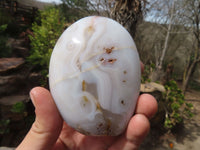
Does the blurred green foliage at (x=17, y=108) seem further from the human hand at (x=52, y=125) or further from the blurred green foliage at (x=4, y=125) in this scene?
the human hand at (x=52, y=125)

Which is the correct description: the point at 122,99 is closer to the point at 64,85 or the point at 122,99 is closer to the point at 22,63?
the point at 64,85

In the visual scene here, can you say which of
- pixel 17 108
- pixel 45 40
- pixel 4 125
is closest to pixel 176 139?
pixel 17 108

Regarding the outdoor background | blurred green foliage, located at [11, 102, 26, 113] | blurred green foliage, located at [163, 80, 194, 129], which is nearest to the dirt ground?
the outdoor background

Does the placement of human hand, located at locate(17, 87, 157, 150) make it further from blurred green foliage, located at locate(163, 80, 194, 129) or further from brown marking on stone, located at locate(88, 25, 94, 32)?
blurred green foliage, located at locate(163, 80, 194, 129)

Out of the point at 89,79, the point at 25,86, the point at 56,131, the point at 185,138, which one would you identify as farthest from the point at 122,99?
the point at 185,138

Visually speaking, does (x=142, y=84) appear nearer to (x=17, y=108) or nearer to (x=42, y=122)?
(x=17, y=108)

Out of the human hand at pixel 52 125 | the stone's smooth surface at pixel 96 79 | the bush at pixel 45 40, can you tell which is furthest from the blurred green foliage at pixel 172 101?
the bush at pixel 45 40
